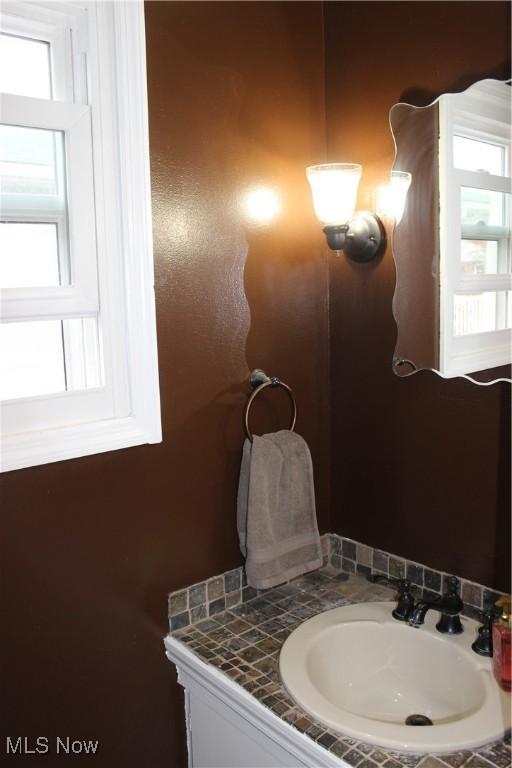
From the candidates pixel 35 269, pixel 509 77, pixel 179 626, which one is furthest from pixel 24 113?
pixel 179 626

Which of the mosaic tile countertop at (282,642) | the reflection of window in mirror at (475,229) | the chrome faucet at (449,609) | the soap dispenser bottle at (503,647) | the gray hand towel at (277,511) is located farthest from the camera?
the gray hand towel at (277,511)

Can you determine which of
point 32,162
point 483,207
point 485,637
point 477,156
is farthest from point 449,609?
point 32,162

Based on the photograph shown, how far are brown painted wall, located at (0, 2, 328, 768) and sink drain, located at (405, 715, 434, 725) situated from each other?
21.5 inches

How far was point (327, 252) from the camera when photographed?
1.95 meters

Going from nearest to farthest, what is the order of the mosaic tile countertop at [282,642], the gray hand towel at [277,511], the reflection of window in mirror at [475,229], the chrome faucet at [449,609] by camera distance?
the mosaic tile countertop at [282,642] < the reflection of window in mirror at [475,229] < the chrome faucet at [449,609] < the gray hand towel at [277,511]

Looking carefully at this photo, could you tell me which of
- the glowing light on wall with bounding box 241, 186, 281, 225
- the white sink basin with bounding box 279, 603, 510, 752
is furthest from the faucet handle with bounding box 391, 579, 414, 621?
the glowing light on wall with bounding box 241, 186, 281, 225

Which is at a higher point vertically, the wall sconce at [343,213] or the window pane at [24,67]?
the window pane at [24,67]

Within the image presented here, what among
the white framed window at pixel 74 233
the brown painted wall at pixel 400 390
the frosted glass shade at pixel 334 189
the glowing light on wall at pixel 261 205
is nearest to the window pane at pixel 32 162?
the white framed window at pixel 74 233

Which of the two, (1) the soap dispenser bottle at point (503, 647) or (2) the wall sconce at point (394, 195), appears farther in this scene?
(2) the wall sconce at point (394, 195)

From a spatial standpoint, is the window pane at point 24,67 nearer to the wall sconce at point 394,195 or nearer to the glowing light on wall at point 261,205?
the glowing light on wall at point 261,205

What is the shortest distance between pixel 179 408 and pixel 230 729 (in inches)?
27.9

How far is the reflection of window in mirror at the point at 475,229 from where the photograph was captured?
1.49 meters

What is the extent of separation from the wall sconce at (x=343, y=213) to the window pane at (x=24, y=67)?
63 centimetres

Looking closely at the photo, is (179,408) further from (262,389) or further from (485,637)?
(485,637)
